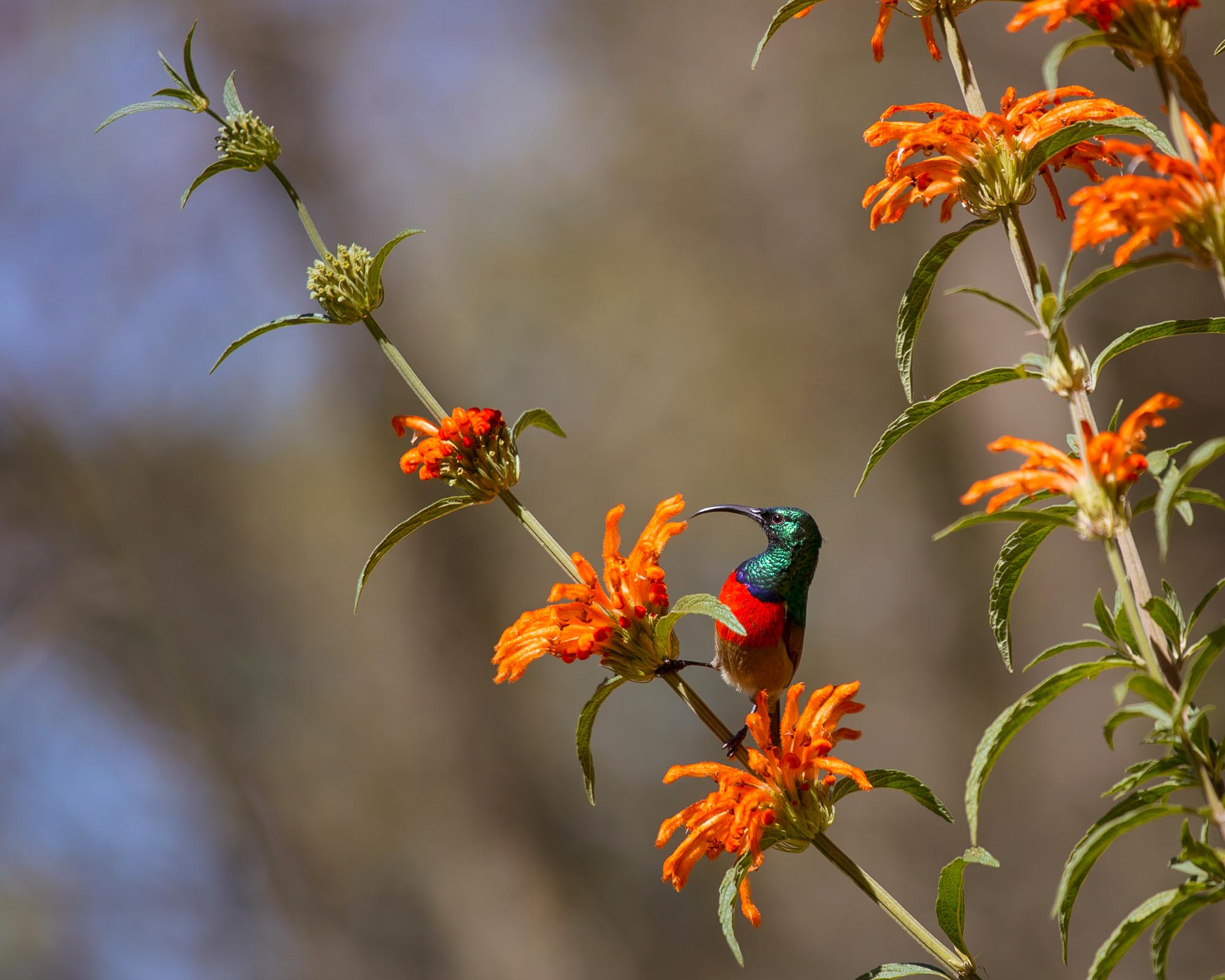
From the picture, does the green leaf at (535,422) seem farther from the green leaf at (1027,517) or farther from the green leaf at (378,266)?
the green leaf at (1027,517)

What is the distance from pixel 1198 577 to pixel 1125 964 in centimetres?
130

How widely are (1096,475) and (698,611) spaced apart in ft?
0.77

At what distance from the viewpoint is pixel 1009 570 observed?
60 centimetres

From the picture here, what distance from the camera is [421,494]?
12.4 ft

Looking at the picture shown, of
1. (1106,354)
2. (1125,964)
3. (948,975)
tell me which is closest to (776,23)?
(1106,354)

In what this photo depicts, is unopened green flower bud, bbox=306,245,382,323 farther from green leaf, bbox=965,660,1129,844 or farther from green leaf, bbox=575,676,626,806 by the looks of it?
green leaf, bbox=965,660,1129,844

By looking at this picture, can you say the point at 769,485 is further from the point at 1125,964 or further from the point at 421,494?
the point at 1125,964

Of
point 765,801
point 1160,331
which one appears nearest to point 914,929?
point 765,801

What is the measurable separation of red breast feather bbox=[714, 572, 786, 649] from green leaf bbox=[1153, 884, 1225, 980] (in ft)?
1.64

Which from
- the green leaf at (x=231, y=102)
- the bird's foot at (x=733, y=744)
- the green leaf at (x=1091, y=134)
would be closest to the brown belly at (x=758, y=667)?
the bird's foot at (x=733, y=744)

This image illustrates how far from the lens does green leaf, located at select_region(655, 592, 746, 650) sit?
587 mm

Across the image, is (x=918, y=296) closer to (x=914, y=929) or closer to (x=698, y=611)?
(x=698, y=611)

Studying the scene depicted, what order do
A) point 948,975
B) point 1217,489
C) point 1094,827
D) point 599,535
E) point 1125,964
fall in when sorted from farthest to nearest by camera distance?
point 599,535, point 1125,964, point 1217,489, point 948,975, point 1094,827

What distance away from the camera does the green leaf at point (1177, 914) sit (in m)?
0.46
